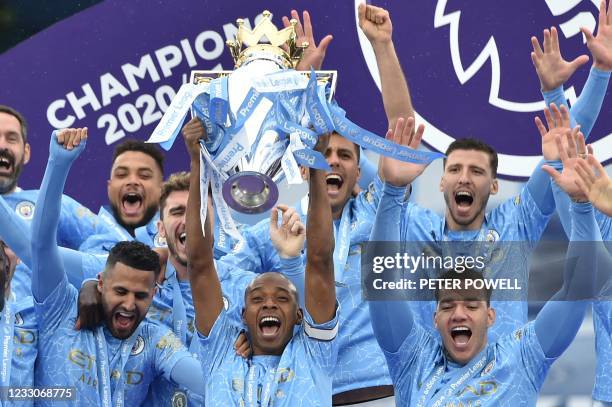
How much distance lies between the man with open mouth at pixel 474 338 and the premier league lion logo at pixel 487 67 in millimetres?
1145

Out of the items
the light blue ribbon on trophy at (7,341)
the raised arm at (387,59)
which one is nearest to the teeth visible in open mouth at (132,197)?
the light blue ribbon on trophy at (7,341)

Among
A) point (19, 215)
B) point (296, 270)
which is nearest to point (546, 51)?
point (296, 270)

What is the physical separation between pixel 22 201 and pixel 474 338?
5.94 ft

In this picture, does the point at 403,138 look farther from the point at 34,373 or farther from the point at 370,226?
the point at 34,373

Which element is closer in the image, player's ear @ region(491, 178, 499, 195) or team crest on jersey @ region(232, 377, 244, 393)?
team crest on jersey @ region(232, 377, 244, 393)

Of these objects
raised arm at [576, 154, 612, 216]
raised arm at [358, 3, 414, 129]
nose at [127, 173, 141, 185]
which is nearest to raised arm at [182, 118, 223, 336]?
raised arm at [358, 3, 414, 129]

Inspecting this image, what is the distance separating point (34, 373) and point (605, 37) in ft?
7.55

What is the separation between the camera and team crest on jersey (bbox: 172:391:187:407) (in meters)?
5.49

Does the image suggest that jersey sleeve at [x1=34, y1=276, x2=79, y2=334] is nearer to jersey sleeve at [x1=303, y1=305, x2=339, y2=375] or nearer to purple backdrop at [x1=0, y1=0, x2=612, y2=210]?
jersey sleeve at [x1=303, y1=305, x2=339, y2=375]

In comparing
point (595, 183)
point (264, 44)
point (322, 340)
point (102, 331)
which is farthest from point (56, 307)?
point (595, 183)

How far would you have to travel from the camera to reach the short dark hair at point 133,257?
5.33 metres

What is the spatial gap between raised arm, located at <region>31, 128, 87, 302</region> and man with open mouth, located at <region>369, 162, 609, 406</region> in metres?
1.03

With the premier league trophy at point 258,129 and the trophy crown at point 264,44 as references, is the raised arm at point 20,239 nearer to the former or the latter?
the premier league trophy at point 258,129

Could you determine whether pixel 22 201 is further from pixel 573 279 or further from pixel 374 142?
pixel 573 279
